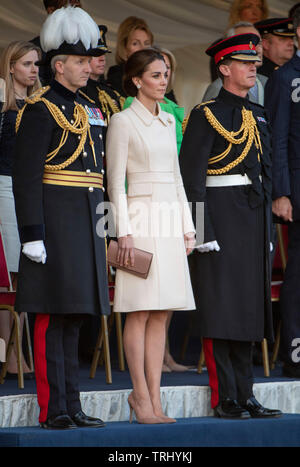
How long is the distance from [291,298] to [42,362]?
189 cm

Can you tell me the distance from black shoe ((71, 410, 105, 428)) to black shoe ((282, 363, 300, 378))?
1526 mm

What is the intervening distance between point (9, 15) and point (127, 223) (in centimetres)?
320

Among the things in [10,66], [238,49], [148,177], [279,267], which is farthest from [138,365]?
[279,267]

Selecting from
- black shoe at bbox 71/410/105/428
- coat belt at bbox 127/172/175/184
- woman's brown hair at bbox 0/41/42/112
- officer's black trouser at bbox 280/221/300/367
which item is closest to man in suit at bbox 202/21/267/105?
officer's black trouser at bbox 280/221/300/367

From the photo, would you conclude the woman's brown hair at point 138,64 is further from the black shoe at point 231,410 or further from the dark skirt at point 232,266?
the black shoe at point 231,410

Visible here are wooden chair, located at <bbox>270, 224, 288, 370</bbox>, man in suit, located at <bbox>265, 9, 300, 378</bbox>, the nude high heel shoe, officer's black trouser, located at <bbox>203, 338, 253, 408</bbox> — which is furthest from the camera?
wooden chair, located at <bbox>270, 224, 288, 370</bbox>

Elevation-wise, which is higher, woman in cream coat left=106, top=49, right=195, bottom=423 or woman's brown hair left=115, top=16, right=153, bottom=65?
woman's brown hair left=115, top=16, right=153, bottom=65

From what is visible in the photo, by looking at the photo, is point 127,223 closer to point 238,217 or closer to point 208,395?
point 238,217

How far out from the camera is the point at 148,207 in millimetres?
5672

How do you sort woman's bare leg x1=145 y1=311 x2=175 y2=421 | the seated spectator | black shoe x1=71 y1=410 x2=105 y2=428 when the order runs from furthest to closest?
the seated spectator, woman's bare leg x1=145 y1=311 x2=175 y2=421, black shoe x1=71 y1=410 x2=105 y2=428

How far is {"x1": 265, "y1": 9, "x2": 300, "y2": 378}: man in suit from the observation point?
6.54 meters

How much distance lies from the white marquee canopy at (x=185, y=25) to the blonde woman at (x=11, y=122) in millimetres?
2071

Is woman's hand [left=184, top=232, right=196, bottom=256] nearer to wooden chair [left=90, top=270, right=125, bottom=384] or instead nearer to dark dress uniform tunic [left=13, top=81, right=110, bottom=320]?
dark dress uniform tunic [left=13, top=81, right=110, bottom=320]

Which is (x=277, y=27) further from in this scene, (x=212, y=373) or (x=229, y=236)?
(x=212, y=373)
